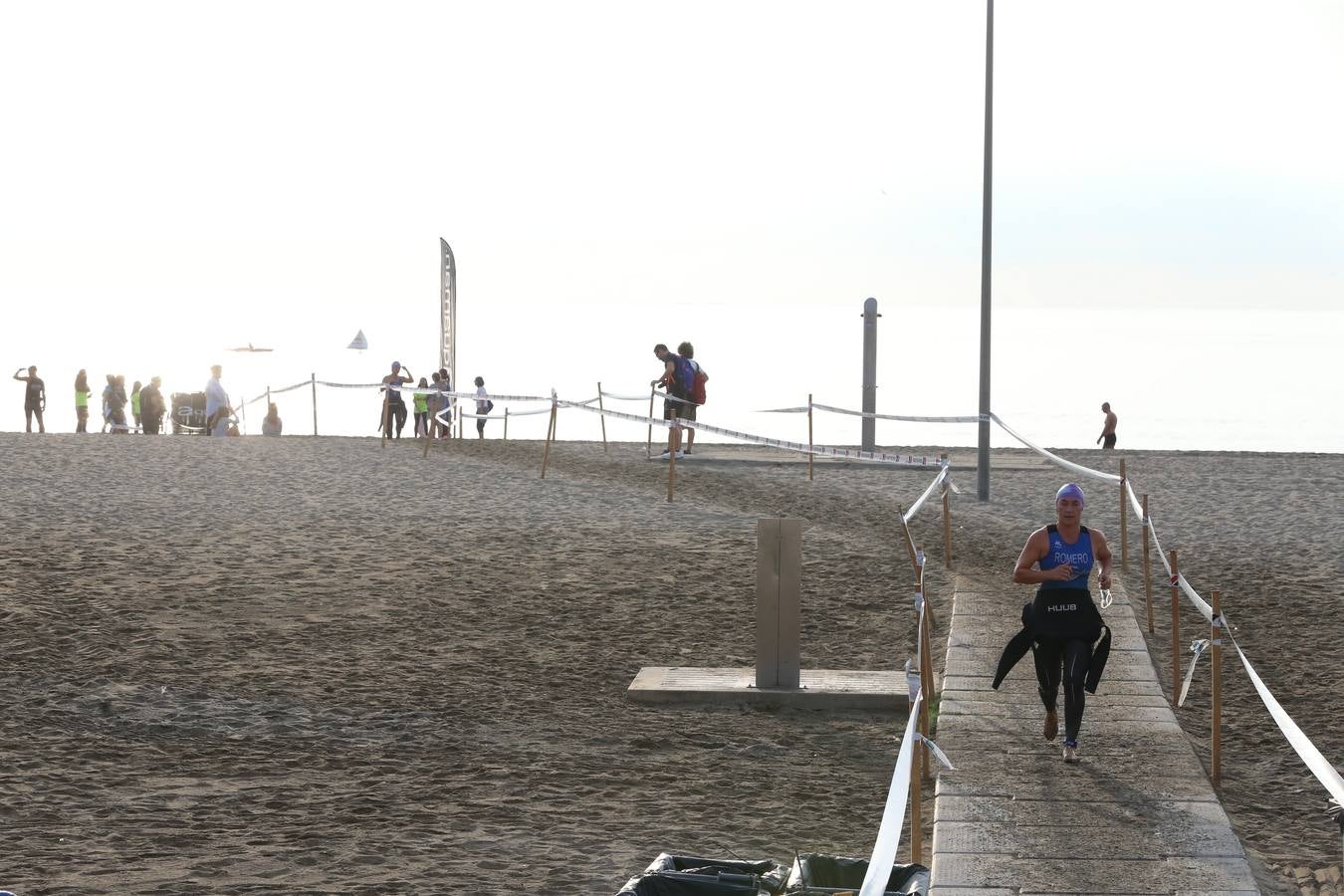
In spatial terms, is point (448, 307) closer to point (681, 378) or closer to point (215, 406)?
point (215, 406)

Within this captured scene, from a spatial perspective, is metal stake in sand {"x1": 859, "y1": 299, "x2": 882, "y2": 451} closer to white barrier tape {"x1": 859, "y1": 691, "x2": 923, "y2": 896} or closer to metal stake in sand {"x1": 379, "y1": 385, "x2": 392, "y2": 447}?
metal stake in sand {"x1": 379, "y1": 385, "x2": 392, "y2": 447}

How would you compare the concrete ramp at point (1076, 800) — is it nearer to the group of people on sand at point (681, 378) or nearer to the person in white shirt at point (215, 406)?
the group of people on sand at point (681, 378)

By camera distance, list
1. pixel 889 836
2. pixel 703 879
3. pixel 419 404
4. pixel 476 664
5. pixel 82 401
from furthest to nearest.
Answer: pixel 82 401 < pixel 419 404 < pixel 476 664 < pixel 703 879 < pixel 889 836

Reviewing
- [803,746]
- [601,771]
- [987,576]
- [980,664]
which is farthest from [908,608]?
[601,771]

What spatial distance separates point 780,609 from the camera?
11.1 m

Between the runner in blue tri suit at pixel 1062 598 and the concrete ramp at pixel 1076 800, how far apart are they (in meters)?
0.40

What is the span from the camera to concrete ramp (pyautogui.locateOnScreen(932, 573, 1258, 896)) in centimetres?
707

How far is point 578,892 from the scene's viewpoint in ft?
23.4

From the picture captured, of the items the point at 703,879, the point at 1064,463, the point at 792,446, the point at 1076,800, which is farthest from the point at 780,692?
the point at 792,446

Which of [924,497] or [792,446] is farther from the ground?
[792,446]

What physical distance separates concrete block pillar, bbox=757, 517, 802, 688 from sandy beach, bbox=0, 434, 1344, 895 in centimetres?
38

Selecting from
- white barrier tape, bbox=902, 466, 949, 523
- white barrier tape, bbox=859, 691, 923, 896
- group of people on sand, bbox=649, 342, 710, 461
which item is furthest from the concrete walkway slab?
group of people on sand, bbox=649, 342, 710, 461

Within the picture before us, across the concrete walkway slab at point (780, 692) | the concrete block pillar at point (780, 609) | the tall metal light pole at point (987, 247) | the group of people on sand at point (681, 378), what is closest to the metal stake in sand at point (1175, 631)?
the concrete walkway slab at point (780, 692)

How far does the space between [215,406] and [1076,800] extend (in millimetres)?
25824
